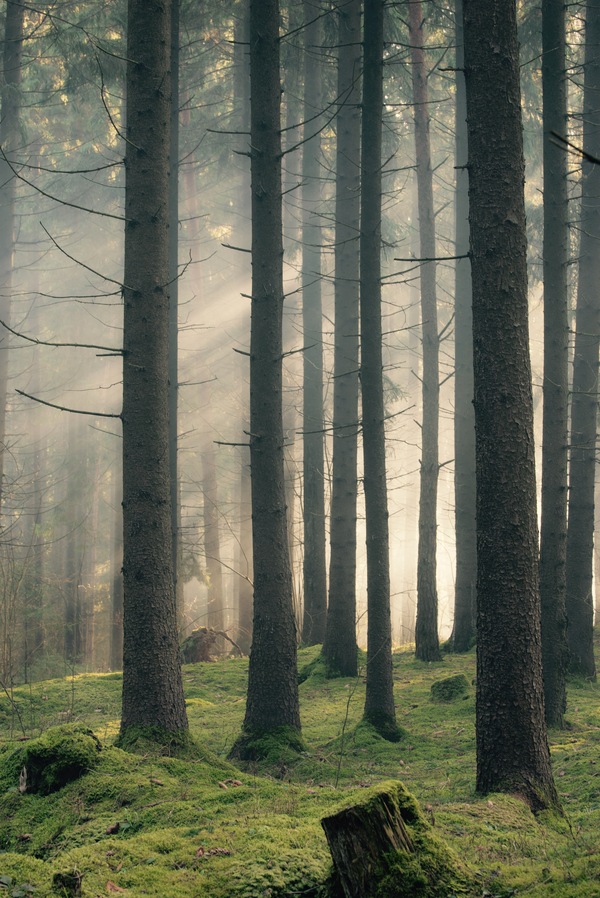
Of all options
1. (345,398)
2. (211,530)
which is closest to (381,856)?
(345,398)

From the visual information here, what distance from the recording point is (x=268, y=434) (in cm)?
857

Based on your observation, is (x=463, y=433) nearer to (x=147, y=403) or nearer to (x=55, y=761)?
(x=147, y=403)

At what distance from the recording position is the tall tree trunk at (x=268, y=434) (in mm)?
8219

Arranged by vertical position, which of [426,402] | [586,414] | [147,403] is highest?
[426,402]

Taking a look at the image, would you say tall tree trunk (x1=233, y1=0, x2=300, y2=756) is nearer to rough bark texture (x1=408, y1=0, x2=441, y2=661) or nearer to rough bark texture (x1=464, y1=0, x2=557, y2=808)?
rough bark texture (x1=464, y1=0, x2=557, y2=808)

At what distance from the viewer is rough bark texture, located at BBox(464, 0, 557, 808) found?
5.89 meters

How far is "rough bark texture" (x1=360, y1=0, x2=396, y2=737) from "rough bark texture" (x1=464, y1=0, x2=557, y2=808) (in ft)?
10.9

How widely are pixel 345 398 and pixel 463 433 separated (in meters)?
3.35

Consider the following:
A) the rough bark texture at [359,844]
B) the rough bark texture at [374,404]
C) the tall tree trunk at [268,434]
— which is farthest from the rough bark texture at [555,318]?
the rough bark texture at [359,844]

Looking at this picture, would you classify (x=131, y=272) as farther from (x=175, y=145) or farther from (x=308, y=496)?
(x=308, y=496)

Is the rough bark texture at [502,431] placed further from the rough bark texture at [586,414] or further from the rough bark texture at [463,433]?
the rough bark texture at [463,433]

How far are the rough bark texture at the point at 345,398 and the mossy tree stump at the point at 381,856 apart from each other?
878 centimetres

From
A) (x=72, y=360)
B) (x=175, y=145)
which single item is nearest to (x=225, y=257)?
(x=72, y=360)

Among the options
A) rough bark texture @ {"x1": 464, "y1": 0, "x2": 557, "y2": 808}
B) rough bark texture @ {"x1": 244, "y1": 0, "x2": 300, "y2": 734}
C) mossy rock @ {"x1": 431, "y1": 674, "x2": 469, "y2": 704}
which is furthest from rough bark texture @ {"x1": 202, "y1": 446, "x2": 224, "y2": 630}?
rough bark texture @ {"x1": 464, "y1": 0, "x2": 557, "y2": 808}
